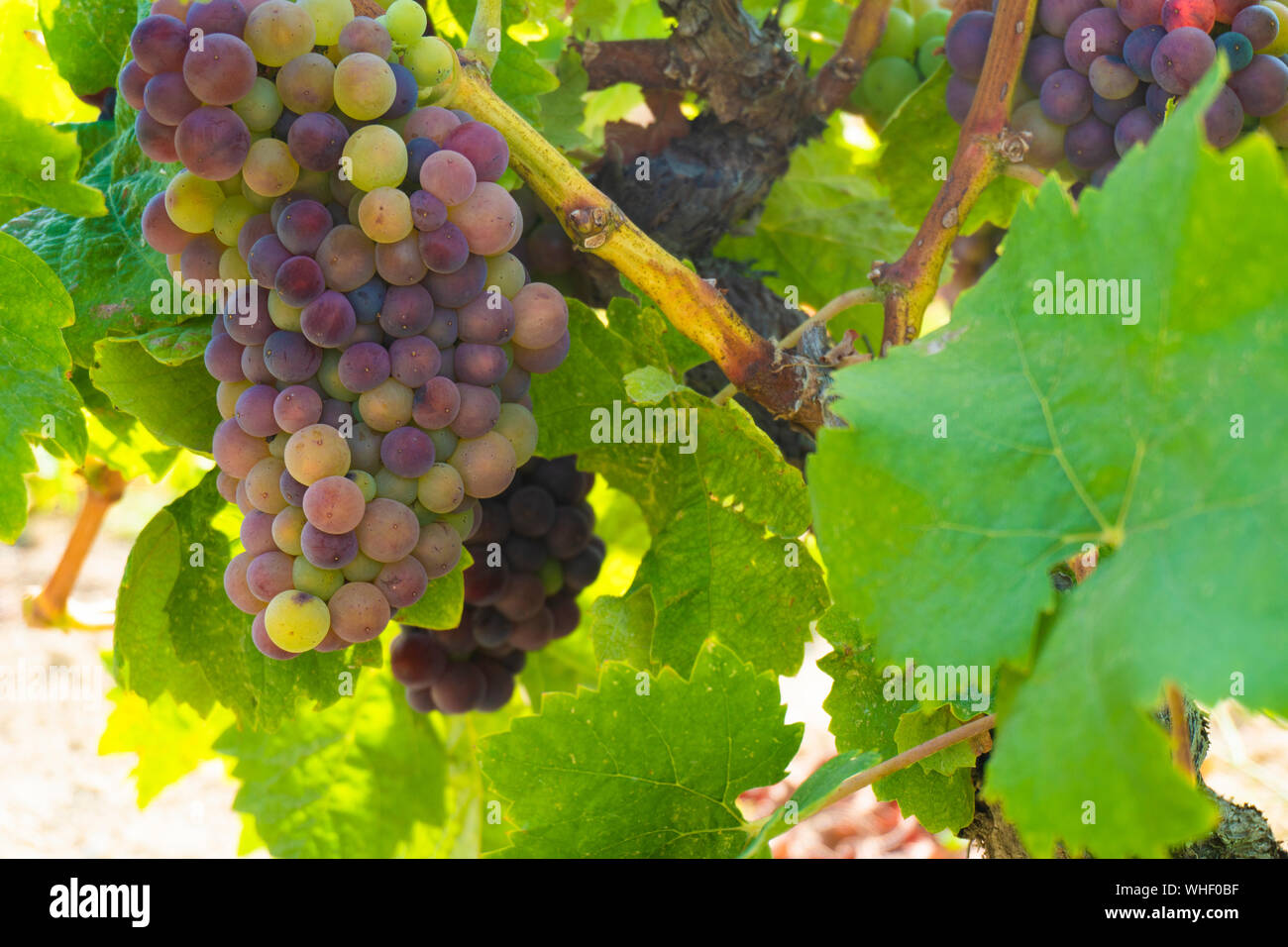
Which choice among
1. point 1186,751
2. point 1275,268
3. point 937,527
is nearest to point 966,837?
point 1186,751

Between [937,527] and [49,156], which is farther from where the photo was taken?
[49,156]

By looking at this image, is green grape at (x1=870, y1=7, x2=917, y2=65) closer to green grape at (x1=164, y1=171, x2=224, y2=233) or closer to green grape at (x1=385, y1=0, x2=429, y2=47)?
green grape at (x1=385, y1=0, x2=429, y2=47)

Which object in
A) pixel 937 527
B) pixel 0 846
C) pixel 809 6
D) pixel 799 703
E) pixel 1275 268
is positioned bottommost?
pixel 0 846

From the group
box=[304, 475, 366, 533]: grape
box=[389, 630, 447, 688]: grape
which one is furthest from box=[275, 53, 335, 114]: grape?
box=[389, 630, 447, 688]: grape

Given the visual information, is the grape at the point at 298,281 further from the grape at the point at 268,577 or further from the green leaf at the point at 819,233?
the green leaf at the point at 819,233

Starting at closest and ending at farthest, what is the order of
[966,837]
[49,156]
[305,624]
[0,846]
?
[305,624] < [49,156] < [966,837] < [0,846]

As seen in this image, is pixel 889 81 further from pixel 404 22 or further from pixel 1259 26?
pixel 404 22
